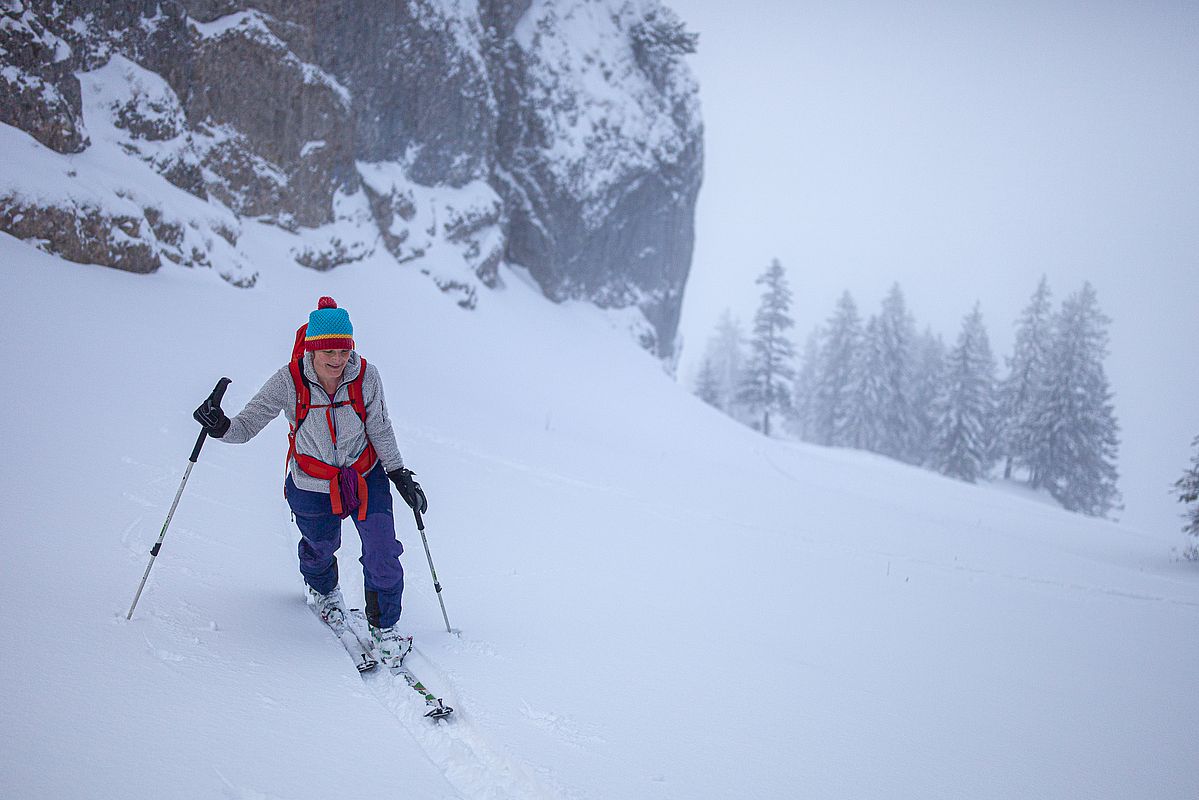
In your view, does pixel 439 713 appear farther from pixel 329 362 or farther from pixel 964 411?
pixel 964 411

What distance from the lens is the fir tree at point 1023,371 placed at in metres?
34.8

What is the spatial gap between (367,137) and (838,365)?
1304 inches

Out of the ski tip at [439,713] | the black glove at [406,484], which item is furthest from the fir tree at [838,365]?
the ski tip at [439,713]

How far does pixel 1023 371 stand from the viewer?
35750 mm

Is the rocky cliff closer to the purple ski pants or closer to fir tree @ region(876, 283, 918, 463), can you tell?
the purple ski pants

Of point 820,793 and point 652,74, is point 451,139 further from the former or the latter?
point 820,793

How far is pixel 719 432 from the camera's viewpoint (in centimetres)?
2275

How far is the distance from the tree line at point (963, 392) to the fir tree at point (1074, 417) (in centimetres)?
6

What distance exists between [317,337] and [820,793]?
376 cm

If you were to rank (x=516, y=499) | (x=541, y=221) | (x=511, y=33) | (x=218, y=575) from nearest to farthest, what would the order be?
(x=218, y=575)
(x=516, y=499)
(x=511, y=33)
(x=541, y=221)

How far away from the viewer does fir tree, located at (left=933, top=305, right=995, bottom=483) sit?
34.4m

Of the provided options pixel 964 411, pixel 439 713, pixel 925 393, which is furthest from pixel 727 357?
pixel 439 713

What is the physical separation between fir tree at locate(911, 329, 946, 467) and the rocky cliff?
60.2ft

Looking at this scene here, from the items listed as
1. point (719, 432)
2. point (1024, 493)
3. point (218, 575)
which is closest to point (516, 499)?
point (218, 575)
